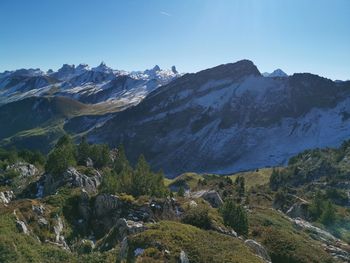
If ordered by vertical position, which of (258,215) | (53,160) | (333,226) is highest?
(53,160)

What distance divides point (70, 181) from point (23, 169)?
3354cm

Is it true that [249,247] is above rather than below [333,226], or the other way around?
above

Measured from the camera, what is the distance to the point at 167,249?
3741cm

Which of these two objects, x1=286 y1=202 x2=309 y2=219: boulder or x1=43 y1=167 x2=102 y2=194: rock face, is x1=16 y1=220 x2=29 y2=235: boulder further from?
x1=286 y1=202 x2=309 y2=219: boulder

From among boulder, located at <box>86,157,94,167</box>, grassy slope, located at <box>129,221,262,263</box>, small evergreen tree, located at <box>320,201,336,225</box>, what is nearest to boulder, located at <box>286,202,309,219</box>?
small evergreen tree, located at <box>320,201,336,225</box>

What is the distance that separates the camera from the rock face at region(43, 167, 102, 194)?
89250mm

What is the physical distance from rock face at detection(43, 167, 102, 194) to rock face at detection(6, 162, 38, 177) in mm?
21654

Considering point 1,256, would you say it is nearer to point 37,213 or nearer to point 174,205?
point 37,213

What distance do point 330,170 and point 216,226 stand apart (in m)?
129

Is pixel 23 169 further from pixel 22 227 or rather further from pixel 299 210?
pixel 299 210

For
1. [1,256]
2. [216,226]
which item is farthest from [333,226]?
[1,256]

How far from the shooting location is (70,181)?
89.3m

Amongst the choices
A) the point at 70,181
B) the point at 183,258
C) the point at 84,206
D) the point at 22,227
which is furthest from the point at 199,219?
the point at 70,181

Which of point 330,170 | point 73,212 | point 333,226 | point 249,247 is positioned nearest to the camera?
point 249,247
